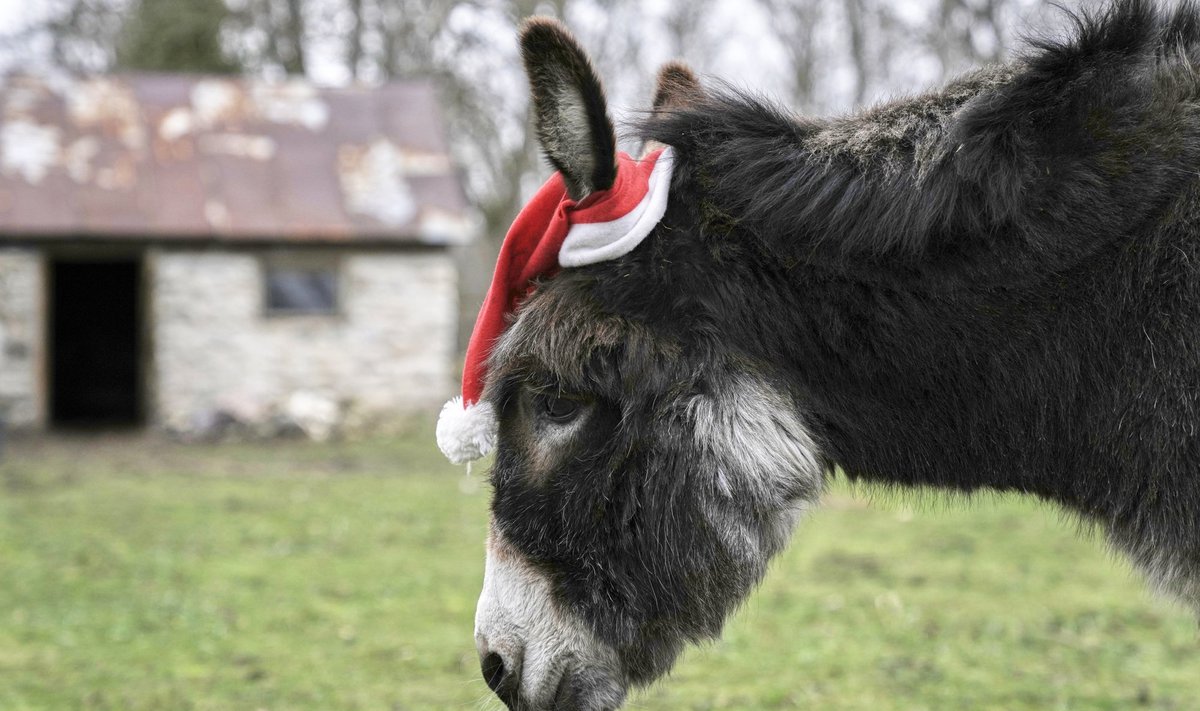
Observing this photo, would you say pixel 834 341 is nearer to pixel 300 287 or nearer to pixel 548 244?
pixel 548 244

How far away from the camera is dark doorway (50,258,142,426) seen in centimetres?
2014

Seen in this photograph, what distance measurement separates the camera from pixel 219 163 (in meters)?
17.7

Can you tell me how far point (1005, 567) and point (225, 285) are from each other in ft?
42.7

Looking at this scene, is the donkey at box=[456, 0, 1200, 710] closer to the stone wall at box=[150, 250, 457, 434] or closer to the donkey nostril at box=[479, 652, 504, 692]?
the donkey nostril at box=[479, 652, 504, 692]

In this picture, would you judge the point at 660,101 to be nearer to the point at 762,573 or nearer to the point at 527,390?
the point at 527,390

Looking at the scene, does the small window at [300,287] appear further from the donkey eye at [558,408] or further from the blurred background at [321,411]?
the donkey eye at [558,408]

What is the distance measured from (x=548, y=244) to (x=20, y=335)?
16.3 meters

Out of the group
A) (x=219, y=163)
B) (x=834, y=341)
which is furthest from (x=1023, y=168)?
(x=219, y=163)

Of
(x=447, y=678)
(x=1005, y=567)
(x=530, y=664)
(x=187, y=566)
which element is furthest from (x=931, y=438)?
(x=187, y=566)

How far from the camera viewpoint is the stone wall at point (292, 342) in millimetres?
16672

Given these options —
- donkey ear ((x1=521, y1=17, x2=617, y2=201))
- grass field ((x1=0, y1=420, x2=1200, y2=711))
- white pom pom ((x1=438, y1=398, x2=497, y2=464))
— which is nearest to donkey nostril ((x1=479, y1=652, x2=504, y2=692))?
grass field ((x1=0, y1=420, x2=1200, y2=711))

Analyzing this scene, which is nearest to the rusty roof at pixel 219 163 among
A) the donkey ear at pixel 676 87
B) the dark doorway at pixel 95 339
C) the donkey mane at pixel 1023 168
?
the dark doorway at pixel 95 339

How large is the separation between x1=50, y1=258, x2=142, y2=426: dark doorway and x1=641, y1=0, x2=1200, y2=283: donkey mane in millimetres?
19834

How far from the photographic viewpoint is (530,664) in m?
2.22
